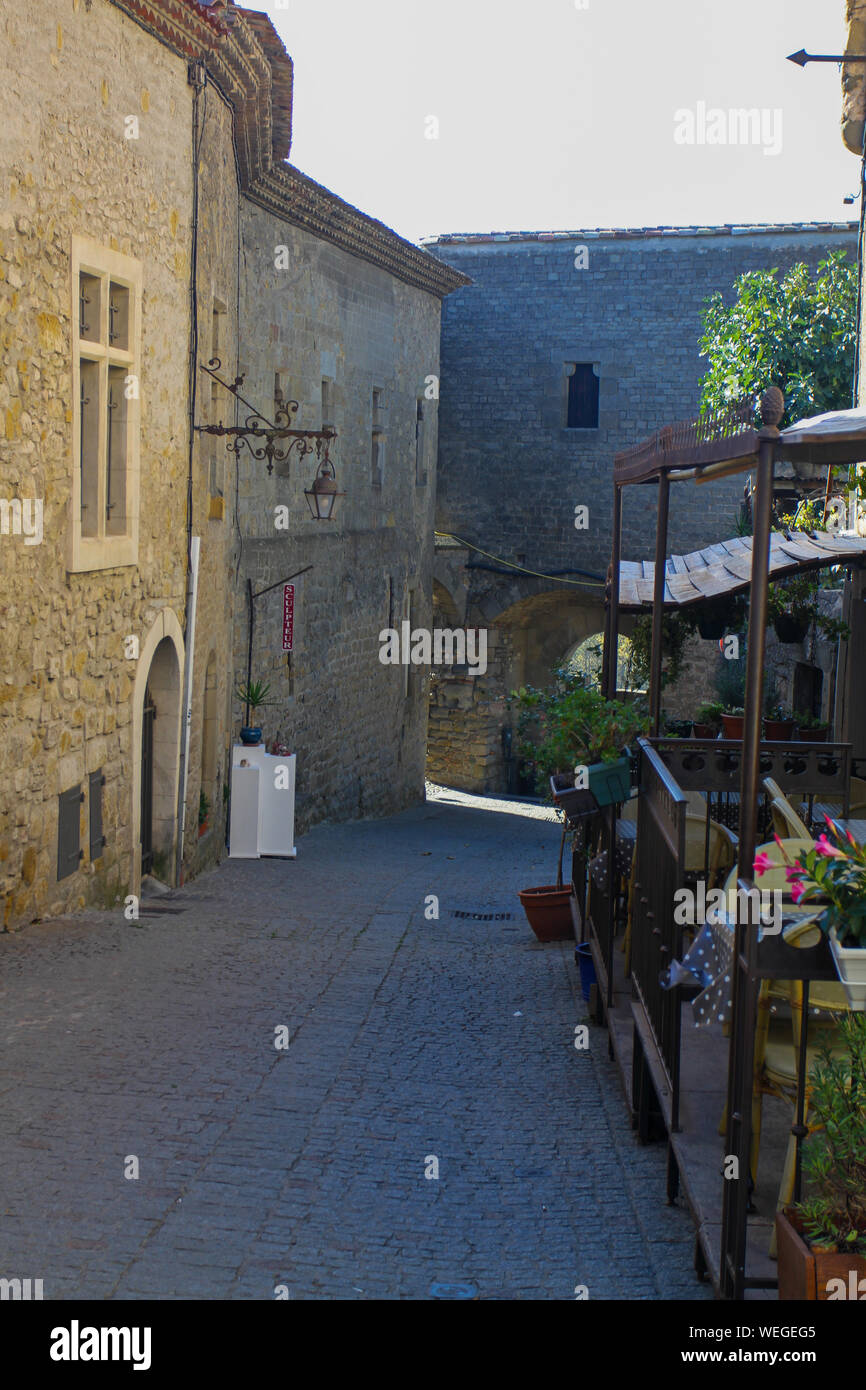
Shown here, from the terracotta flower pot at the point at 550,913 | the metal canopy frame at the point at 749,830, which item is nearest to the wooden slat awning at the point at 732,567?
the terracotta flower pot at the point at 550,913

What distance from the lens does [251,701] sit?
14.0 meters

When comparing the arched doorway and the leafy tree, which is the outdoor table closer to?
the arched doorway

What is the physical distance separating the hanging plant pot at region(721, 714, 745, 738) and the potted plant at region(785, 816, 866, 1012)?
6.55 meters

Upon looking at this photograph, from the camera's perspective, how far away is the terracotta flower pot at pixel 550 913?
9633mm

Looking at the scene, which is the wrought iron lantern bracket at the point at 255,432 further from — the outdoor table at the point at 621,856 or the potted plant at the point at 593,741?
the outdoor table at the point at 621,856

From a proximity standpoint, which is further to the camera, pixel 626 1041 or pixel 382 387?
pixel 382 387

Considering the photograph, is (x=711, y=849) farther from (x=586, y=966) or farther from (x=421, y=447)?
(x=421, y=447)

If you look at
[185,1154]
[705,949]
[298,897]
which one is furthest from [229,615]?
[705,949]

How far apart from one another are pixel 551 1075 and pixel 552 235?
2111 centimetres

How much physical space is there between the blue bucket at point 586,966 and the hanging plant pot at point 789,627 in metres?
5.08

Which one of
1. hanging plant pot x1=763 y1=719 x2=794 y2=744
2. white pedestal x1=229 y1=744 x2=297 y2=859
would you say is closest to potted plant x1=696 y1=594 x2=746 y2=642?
hanging plant pot x1=763 y1=719 x2=794 y2=744

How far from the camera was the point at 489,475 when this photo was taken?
86.5 ft

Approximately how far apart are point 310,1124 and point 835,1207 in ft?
8.79
